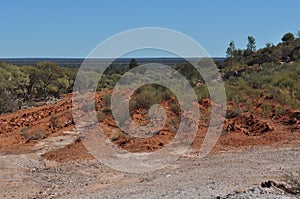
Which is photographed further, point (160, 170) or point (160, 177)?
point (160, 170)

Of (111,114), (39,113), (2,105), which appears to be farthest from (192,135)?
(2,105)

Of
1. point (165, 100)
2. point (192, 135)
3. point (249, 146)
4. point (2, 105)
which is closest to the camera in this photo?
point (249, 146)

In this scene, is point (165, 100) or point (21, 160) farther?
point (165, 100)

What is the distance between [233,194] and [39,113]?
1343cm

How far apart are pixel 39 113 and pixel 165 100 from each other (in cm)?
A: 573

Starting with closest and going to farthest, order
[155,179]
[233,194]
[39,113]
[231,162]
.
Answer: [233,194], [155,179], [231,162], [39,113]

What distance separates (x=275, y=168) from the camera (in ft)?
27.1

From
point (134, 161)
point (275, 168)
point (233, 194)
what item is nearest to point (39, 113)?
point (134, 161)

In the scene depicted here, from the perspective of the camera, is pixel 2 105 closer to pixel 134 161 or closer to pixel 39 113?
pixel 39 113

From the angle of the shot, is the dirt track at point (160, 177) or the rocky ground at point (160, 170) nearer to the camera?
the dirt track at point (160, 177)

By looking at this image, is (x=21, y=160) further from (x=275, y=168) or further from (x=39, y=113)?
(x=39, y=113)

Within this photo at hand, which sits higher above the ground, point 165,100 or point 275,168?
point 165,100

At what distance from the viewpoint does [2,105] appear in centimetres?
2130

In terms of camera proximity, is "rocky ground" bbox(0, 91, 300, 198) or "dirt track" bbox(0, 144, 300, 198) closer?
"dirt track" bbox(0, 144, 300, 198)
